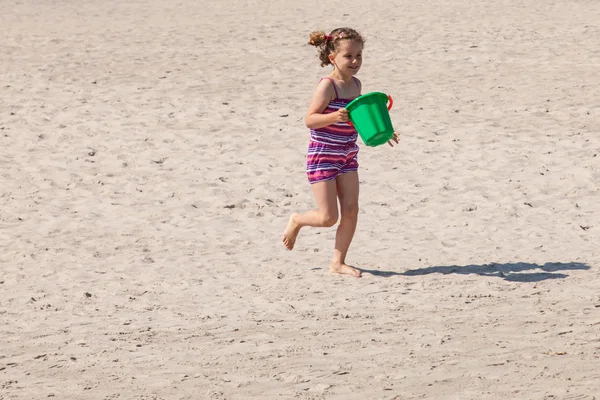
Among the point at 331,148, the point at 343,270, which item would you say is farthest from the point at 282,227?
the point at 331,148

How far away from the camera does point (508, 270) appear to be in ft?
19.8

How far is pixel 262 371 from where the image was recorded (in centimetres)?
443

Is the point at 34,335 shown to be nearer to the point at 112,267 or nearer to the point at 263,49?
the point at 112,267

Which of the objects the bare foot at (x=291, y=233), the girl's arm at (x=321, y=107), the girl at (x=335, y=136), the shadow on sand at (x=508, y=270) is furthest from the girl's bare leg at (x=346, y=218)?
the girl's arm at (x=321, y=107)

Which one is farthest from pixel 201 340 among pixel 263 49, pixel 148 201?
pixel 263 49

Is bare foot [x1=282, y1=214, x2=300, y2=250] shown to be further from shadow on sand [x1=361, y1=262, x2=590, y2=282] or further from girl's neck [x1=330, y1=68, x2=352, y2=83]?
girl's neck [x1=330, y1=68, x2=352, y2=83]

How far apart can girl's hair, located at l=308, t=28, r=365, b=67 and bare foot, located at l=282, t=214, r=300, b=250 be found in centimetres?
96

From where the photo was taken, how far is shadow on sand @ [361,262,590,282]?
5.89 m

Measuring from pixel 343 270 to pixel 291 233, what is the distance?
0.39 m

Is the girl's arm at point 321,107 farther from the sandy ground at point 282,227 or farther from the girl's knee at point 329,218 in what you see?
the sandy ground at point 282,227

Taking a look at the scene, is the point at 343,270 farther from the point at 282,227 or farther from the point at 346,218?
the point at 282,227

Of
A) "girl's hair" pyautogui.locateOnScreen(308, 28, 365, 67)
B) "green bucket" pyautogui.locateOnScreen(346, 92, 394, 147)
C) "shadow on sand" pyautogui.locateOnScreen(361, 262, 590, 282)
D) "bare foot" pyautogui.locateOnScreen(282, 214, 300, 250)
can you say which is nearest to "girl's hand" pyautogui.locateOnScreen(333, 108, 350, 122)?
"green bucket" pyautogui.locateOnScreen(346, 92, 394, 147)

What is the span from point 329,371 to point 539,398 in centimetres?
89

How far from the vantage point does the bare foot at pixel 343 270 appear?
598 cm
